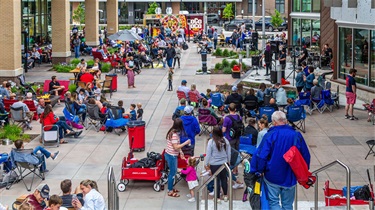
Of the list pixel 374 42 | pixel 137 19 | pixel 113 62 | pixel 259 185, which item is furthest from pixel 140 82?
pixel 137 19

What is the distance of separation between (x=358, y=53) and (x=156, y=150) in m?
12.2

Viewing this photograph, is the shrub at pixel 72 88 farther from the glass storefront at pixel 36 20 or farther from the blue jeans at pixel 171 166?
the glass storefront at pixel 36 20

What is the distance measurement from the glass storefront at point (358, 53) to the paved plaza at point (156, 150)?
264cm

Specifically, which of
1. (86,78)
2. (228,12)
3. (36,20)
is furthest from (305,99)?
(228,12)

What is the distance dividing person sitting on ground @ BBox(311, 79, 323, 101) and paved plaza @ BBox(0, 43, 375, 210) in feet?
1.86

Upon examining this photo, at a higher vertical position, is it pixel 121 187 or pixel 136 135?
pixel 136 135

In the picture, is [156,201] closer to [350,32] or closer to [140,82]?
[350,32]

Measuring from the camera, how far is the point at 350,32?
97.0 feet

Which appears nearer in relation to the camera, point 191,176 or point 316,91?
point 191,176

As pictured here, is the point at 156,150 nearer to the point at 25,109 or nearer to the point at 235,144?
the point at 235,144

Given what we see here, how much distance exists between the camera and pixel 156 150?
64.9ft

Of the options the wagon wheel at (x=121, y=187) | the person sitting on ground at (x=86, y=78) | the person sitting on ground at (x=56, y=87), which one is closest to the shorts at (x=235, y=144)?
the wagon wheel at (x=121, y=187)

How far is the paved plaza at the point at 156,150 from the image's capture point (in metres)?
15.1

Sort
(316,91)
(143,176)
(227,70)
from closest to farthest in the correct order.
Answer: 1. (143,176)
2. (316,91)
3. (227,70)
